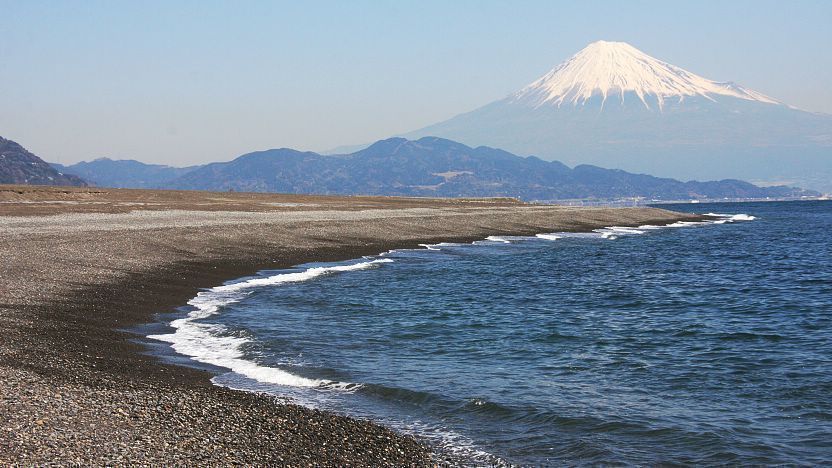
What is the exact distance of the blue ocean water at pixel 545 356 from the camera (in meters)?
14.3

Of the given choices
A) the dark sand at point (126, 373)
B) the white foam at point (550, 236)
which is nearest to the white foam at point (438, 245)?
the dark sand at point (126, 373)

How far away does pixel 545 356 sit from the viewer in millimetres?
21656

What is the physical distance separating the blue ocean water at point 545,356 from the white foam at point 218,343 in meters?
0.08

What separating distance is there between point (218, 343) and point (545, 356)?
8999mm

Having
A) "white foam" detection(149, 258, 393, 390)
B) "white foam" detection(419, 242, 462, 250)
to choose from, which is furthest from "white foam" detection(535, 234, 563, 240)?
"white foam" detection(149, 258, 393, 390)

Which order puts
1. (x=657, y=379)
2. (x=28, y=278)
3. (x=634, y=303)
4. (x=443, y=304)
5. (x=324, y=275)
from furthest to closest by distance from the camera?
(x=324, y=275), (x=634, y=303), (x=443, y=304), (x=28, y=278), (x=657, y=379)

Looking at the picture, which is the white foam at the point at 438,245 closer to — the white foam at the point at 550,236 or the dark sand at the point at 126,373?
the dark sand at the point at 126,373

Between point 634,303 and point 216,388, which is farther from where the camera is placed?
point 634,303

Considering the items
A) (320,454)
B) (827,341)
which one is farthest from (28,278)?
(827,341)

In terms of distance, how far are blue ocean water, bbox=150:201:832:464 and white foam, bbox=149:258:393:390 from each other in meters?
0.08

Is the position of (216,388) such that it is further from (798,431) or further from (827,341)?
(827,341)

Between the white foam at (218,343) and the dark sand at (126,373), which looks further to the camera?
the white foam at (218,343)

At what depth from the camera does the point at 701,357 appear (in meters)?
21.8

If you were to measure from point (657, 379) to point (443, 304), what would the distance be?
44.2ft
